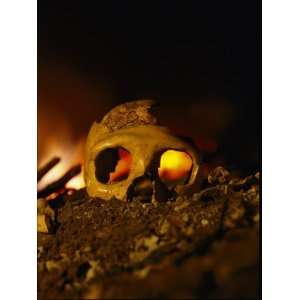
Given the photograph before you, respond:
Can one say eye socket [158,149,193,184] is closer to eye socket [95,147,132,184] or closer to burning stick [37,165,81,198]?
eye socket [95,147,132,184]

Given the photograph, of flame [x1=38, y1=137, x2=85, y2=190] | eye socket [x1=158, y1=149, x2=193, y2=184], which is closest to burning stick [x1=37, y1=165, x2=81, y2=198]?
flame [x1=38, y1=137, x2=85, y2=190]

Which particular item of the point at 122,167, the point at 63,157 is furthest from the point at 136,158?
the point at 63,157

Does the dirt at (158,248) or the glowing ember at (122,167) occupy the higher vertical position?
the glowing ember at (122,167)

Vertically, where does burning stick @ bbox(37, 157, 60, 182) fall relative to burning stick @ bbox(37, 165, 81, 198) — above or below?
above

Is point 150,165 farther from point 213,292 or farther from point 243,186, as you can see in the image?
point 213,292

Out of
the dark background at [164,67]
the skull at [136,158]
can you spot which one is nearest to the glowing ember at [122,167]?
the skull at [136,158]

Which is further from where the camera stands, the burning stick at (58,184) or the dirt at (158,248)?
the burning stick at (58,184)

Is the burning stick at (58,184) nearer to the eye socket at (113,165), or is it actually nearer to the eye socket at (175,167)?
the eye socket at (113,165)
